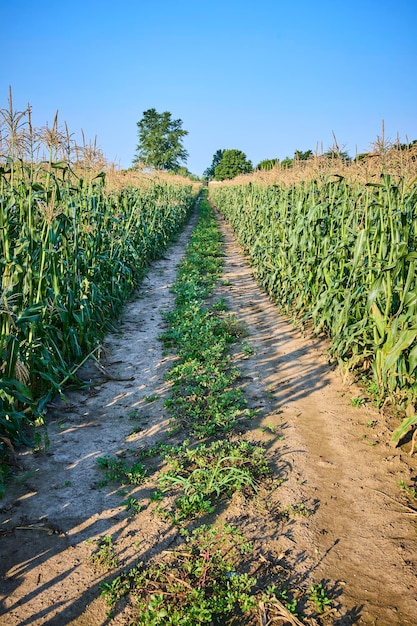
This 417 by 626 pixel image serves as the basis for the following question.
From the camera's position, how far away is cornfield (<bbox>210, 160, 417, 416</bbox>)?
3891mm

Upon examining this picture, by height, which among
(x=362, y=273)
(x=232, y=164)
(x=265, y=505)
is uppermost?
(x=232, y=164)

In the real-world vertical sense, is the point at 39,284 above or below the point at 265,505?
above

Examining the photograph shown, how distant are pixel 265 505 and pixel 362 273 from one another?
271cm

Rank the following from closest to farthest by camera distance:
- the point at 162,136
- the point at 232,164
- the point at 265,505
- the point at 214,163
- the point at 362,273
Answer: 1. the point at 265,505
2. the point at 362,273
3. the point at 162,136
4. the point at 232,164
5. the point at 214,163

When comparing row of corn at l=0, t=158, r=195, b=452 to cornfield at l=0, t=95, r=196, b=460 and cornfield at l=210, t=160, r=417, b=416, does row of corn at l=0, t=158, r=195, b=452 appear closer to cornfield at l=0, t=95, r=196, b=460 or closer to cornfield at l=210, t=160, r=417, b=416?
cornfield at l=0, t=95, r=196, b=460

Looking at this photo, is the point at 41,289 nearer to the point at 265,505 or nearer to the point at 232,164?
the point at 265,505

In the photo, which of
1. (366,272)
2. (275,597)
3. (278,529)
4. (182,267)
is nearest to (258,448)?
(278,529)

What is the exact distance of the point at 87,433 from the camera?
3.82 m

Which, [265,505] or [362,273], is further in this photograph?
[362,273]

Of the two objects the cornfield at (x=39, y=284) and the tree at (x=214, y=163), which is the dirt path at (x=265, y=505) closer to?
the cornfield at (x=39, y=284)

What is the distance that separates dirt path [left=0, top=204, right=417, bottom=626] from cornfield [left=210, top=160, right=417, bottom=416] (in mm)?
458

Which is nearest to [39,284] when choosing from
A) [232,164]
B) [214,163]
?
[232,164]

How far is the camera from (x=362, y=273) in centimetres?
457

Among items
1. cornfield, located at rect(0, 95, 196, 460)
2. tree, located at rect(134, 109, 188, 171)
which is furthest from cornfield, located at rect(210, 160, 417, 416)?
tree, located at rect(134, 109, 188, 171)
